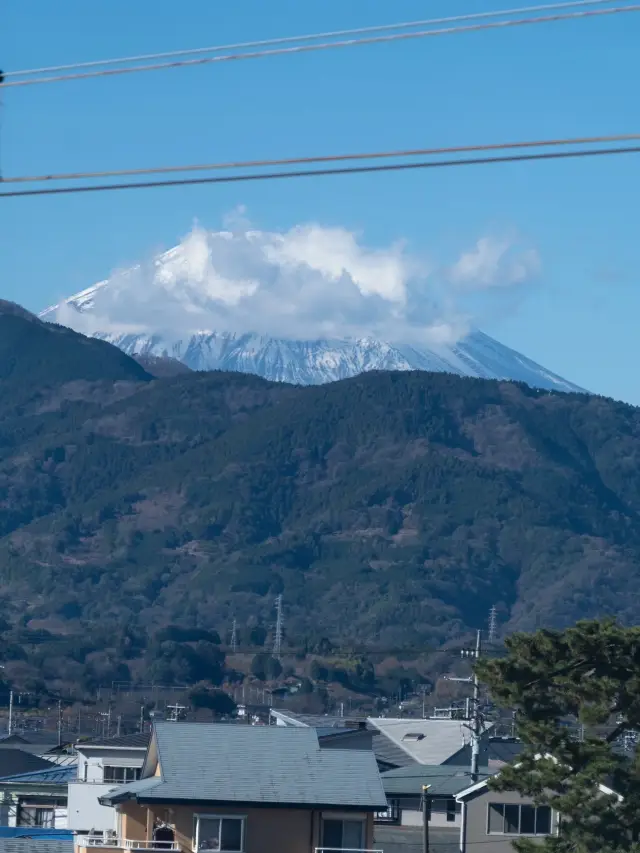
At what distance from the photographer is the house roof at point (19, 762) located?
197ft

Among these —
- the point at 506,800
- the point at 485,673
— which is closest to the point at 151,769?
the point at 485,673

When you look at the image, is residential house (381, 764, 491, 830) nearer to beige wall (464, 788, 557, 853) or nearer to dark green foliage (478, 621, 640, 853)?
beige wall (464, 788, 557, 853)

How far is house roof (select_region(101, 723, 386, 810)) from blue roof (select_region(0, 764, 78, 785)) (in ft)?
60.2

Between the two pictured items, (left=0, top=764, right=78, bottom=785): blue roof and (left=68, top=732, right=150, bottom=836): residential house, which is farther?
(left=0, top=764, right=78, bottom=785): blue roof

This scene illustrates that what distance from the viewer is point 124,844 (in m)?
32.2

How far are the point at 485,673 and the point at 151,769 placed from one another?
777 cm

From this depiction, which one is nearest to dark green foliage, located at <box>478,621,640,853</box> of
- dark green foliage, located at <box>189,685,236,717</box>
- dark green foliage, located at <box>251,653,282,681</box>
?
dark green foliage, located at <box>189,685,236,717</box>

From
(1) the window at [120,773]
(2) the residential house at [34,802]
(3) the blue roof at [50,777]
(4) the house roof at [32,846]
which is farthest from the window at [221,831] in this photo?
(3) the blue roof at [50,777]

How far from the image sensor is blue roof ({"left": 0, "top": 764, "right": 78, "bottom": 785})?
169 ft

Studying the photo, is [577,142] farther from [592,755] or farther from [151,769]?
[151,769]

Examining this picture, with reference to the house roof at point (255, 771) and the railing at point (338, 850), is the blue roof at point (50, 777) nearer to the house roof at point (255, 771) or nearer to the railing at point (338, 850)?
the house roof at point (255, 771)

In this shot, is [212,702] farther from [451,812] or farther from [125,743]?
[451,812]

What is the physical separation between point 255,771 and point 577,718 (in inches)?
281

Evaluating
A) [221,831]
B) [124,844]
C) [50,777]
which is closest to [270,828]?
[221,831]
